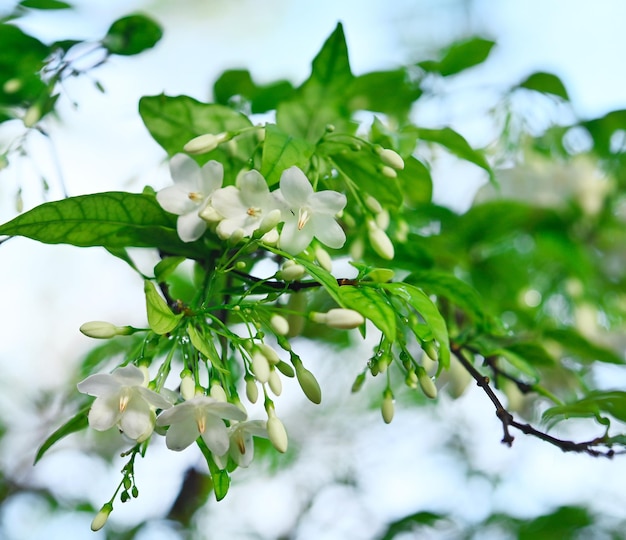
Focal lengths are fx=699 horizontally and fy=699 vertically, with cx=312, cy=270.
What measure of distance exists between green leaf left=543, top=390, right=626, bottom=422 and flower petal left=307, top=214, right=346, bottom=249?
0.27m

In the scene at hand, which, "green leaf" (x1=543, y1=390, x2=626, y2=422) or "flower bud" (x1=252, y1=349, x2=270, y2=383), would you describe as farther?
"green leaf" (x1=543, y1=390, x2=626, y2=422)

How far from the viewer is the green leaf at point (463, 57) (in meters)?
1.02

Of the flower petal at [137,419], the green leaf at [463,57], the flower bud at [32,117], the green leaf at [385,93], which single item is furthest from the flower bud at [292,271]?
the green leaf at [463,57]

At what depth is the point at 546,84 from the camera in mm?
1066

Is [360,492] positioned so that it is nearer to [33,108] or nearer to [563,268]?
[563,268]

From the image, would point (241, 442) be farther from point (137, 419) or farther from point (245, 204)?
point (245, 204)

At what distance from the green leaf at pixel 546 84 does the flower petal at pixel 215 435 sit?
0.79 meters

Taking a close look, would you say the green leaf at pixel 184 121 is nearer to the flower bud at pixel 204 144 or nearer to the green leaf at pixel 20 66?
the flower bud at pixel 204 144

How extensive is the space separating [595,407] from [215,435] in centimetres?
35

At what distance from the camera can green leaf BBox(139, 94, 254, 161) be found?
0.67 m

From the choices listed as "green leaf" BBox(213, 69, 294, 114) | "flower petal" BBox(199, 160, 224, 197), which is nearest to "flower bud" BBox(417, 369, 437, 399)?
"flower petal" BBox(199, 160, 224, 197)

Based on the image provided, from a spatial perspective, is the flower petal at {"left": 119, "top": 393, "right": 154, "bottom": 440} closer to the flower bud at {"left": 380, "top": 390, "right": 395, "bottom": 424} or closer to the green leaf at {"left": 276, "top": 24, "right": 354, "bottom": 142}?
the flower bud at {"left": 380, "top": 390, "right": 395, "bottom": 424}

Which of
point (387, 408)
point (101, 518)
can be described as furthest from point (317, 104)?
point (101, 518)

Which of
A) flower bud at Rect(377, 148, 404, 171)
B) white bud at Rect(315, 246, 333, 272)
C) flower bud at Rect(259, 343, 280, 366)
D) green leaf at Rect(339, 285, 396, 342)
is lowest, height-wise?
flower bud at Rect(259, 343, 280, 366)
